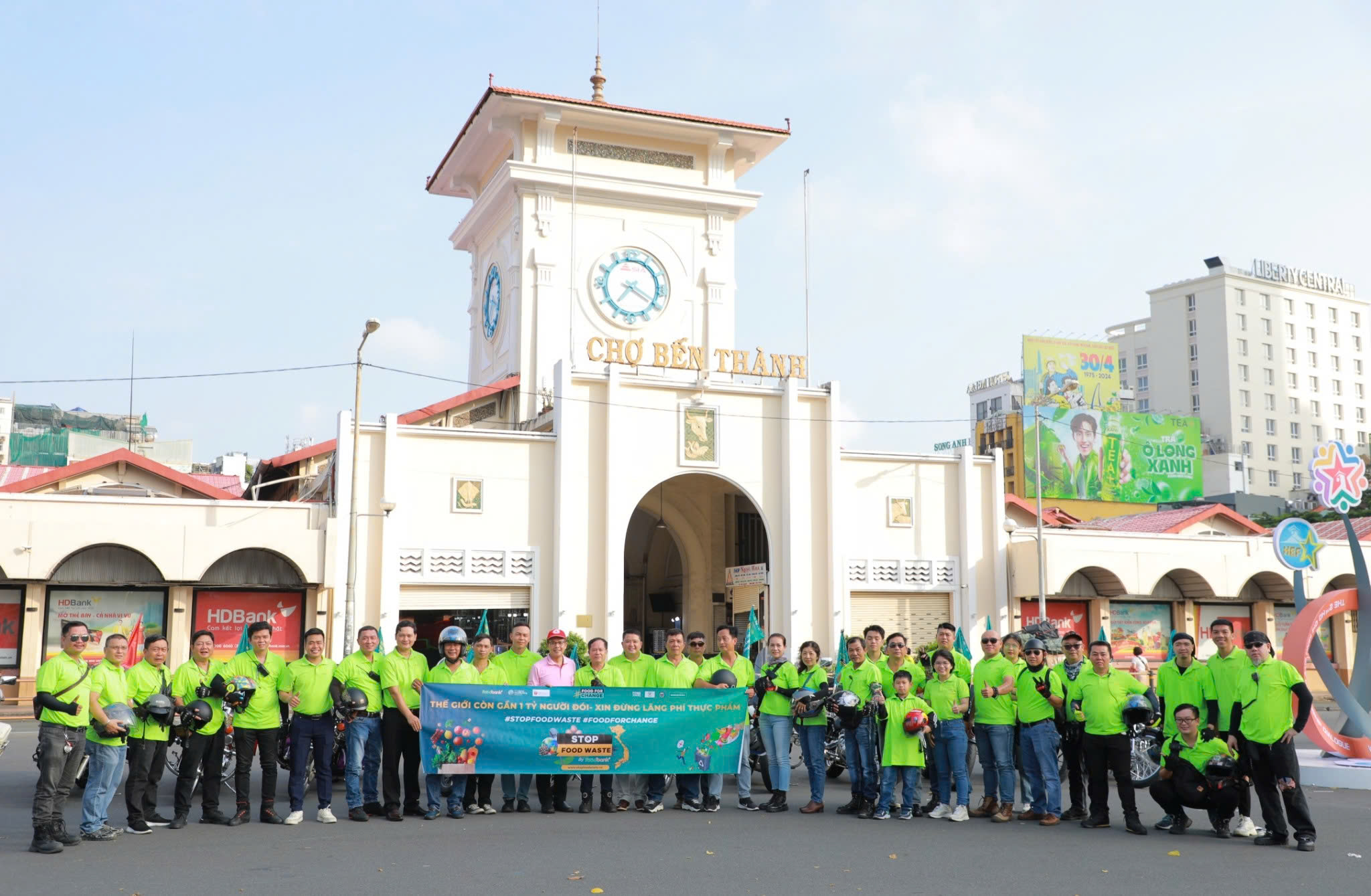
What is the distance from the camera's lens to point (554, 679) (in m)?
12.5

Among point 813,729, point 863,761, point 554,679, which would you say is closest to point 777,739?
point 813,729

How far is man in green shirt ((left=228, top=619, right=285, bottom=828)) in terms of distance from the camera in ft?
36.8

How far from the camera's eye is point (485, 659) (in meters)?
12.4

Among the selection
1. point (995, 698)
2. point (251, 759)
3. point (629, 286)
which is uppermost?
point (629, 286)

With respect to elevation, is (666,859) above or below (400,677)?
below

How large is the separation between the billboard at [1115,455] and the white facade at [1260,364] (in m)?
30.8

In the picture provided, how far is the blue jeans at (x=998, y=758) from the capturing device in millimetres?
11750

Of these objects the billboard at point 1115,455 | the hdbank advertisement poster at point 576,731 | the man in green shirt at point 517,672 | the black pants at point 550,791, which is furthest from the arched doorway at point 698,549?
the billboard at point 1115,455

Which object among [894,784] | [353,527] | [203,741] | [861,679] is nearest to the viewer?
[203,741]

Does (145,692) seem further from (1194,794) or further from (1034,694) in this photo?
(1194,794)

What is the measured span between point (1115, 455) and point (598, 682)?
161ft

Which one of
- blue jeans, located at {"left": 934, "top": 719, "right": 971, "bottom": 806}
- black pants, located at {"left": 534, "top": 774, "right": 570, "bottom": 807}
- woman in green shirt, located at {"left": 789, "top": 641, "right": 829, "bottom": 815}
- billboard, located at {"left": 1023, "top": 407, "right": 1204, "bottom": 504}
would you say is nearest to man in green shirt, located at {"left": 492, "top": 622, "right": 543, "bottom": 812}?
black pants, located at {"left": 534, "top": 774, "right": 570, "bottom": 807}

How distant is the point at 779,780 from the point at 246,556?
16994mm

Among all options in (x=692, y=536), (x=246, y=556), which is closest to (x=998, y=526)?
(x=692, y=536)
